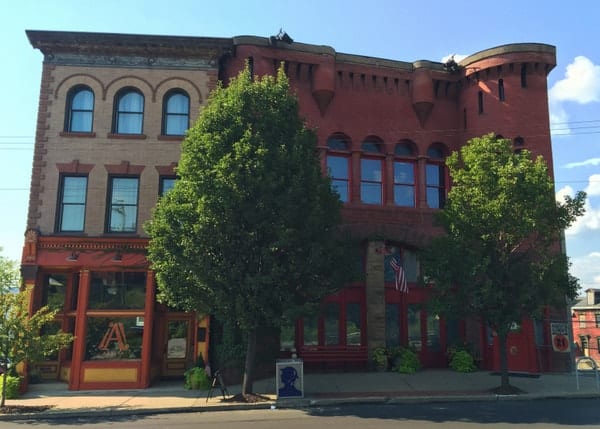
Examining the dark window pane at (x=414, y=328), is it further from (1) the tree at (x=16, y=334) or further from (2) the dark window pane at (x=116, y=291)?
(1) the tree at (x=16, y=334)

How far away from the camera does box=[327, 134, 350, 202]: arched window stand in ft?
68.8

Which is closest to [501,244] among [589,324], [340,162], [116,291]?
[340,162]

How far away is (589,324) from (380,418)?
194 feet

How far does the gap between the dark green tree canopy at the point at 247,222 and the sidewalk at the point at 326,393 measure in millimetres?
2658

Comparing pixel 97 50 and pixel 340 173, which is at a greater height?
pixel 97 50

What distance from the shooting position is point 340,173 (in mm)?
21141

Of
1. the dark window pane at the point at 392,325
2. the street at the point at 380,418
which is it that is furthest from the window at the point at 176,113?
the dark window pane at the point at 392,325

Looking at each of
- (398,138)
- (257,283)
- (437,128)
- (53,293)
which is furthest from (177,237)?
(437,128)

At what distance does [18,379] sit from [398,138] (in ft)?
54.8

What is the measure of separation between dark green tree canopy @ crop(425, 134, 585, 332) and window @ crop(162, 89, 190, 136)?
10303 millimetres

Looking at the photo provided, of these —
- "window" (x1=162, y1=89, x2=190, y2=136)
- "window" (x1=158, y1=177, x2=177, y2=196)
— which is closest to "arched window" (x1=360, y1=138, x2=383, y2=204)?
"window" (x1=162, y1=89, x2=190, y2=136)

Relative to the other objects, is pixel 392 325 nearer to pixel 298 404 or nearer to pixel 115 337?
pixel 298 404

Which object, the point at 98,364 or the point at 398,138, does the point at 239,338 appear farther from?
the point at 398,138

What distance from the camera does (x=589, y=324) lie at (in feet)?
199
